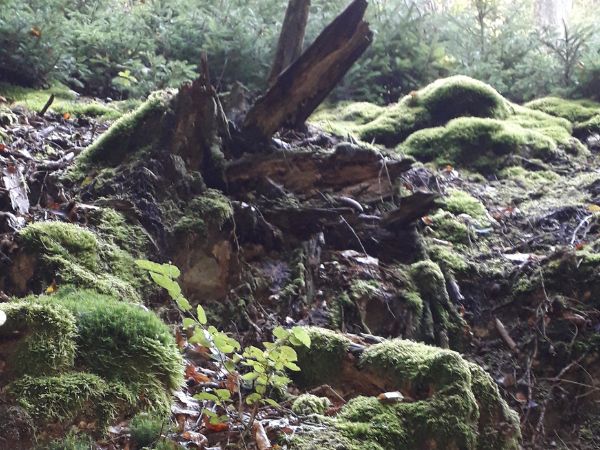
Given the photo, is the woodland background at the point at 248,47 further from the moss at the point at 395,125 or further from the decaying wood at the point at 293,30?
the moss at the point at 395,125

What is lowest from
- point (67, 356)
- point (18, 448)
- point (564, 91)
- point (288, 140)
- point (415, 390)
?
point (18, 448)

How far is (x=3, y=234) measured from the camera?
3.54 m

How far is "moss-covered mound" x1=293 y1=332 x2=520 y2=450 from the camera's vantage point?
277 cm

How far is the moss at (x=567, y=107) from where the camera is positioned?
8820mm

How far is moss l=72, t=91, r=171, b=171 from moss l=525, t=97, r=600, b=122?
6.16 metres

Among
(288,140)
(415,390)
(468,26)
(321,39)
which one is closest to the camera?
(415,390)

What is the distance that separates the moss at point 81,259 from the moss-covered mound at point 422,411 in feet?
3.79

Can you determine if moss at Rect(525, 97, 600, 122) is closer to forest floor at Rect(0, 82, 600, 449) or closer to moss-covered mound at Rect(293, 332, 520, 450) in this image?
forest floor at Rect(0, 82, 600, 449)

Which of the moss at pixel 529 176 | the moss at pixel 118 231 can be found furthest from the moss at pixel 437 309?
the moss at pixel 529 176

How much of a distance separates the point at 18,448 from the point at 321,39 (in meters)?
4.20

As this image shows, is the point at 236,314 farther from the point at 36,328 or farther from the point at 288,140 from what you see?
the point at 288,140

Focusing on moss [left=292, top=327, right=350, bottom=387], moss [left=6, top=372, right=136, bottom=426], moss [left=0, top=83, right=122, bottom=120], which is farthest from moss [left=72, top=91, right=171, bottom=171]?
moss [left=6, top=372, right=136, bottom=426]

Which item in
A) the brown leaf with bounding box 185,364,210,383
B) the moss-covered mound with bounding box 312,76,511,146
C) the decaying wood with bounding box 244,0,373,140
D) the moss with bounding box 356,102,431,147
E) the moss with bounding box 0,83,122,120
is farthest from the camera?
the moss-covered mound with bounding box 312,76,511,146

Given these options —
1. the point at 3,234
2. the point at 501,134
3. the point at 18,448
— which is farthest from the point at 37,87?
the point at 18,448
